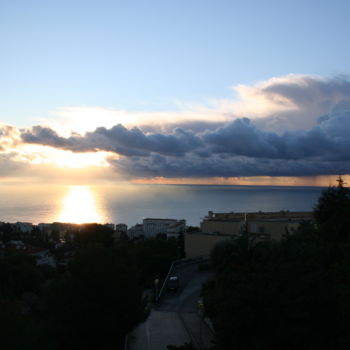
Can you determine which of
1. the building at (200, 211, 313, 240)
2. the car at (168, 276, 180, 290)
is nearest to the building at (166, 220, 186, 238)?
the building at (200, 211, 313, 240)

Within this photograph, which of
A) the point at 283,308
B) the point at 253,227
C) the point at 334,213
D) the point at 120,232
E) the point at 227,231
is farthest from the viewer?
the point at 120,232

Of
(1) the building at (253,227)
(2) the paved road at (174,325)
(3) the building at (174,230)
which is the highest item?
(1) the building at (253,227)

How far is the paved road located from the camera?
40.7 ft

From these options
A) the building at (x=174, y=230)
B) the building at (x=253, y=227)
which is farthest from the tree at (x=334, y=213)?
the building at (x=174, y=230)

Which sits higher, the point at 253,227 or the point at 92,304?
the point at 253,227

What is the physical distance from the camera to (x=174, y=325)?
14.1 m

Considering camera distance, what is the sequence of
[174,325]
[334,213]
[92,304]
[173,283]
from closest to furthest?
[92,304], [174,325], [334,213], [173,283]

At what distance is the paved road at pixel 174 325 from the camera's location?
40.7 feet

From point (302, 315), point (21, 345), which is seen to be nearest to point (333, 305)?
point (302, 315)

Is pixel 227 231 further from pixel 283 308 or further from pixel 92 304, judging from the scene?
pixel 283 308

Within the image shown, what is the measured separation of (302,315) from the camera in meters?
8.20

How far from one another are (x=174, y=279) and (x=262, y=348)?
37.6 feet

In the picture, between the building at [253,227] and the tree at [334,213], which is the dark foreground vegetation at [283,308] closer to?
the tree at [334,213]

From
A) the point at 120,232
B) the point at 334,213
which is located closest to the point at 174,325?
the point at 334,213
